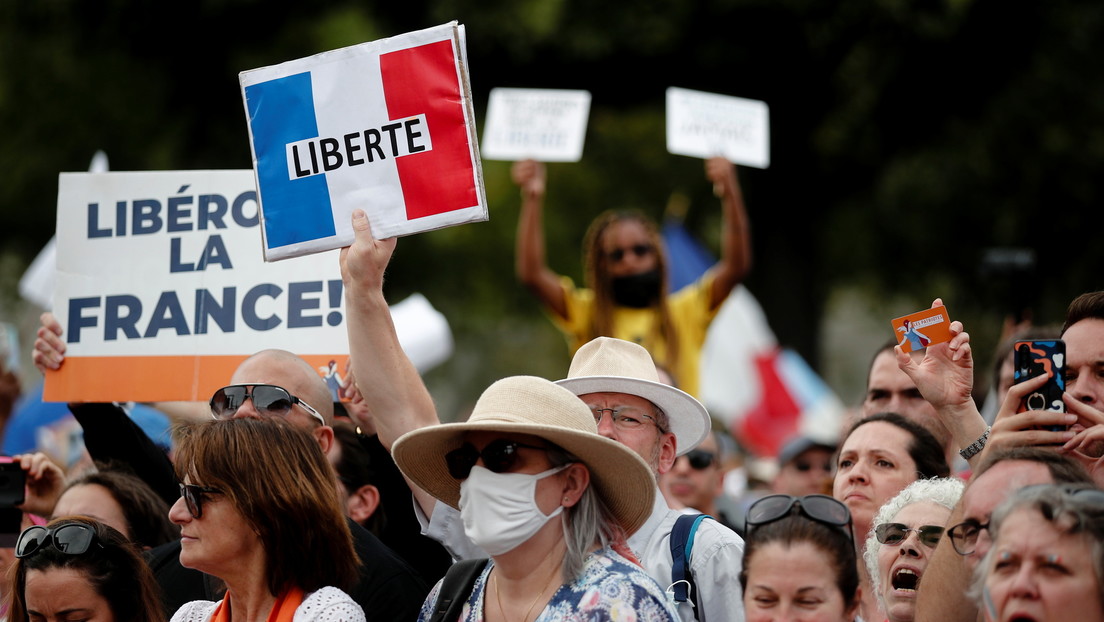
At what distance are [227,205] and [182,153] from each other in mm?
10344

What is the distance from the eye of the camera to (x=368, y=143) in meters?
4.76

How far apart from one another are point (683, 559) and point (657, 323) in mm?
3382

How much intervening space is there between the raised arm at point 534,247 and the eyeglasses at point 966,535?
424 cm

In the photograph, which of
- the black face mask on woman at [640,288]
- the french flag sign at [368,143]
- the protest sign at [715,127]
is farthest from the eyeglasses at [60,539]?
the protest sign at [715,127]

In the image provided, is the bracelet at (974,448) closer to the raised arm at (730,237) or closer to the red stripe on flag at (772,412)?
the raised arm at (730,237)

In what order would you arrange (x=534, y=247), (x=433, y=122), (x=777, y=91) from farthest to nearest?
(x=777, y=91)
(x=534, y=247)
(x=433, y=122)

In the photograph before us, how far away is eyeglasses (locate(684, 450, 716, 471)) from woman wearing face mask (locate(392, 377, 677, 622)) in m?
2.76

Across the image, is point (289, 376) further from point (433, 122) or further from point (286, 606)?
point (286, 606)

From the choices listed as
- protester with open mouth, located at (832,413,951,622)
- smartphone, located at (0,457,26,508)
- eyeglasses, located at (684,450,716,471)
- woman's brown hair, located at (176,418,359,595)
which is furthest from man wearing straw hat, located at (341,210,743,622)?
eyeglasses, located at (684,450,716,471)

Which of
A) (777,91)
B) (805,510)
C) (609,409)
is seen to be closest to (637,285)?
(609,409)

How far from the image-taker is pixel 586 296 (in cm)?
784

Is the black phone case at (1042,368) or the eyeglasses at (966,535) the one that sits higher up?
the black phone case at (1042,368)

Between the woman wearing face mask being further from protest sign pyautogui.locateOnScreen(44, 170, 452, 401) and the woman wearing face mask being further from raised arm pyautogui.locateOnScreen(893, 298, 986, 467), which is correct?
protest sign pyautogui.locateOnScreen(44, 170, 452, 401)

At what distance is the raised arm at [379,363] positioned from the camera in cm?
438
